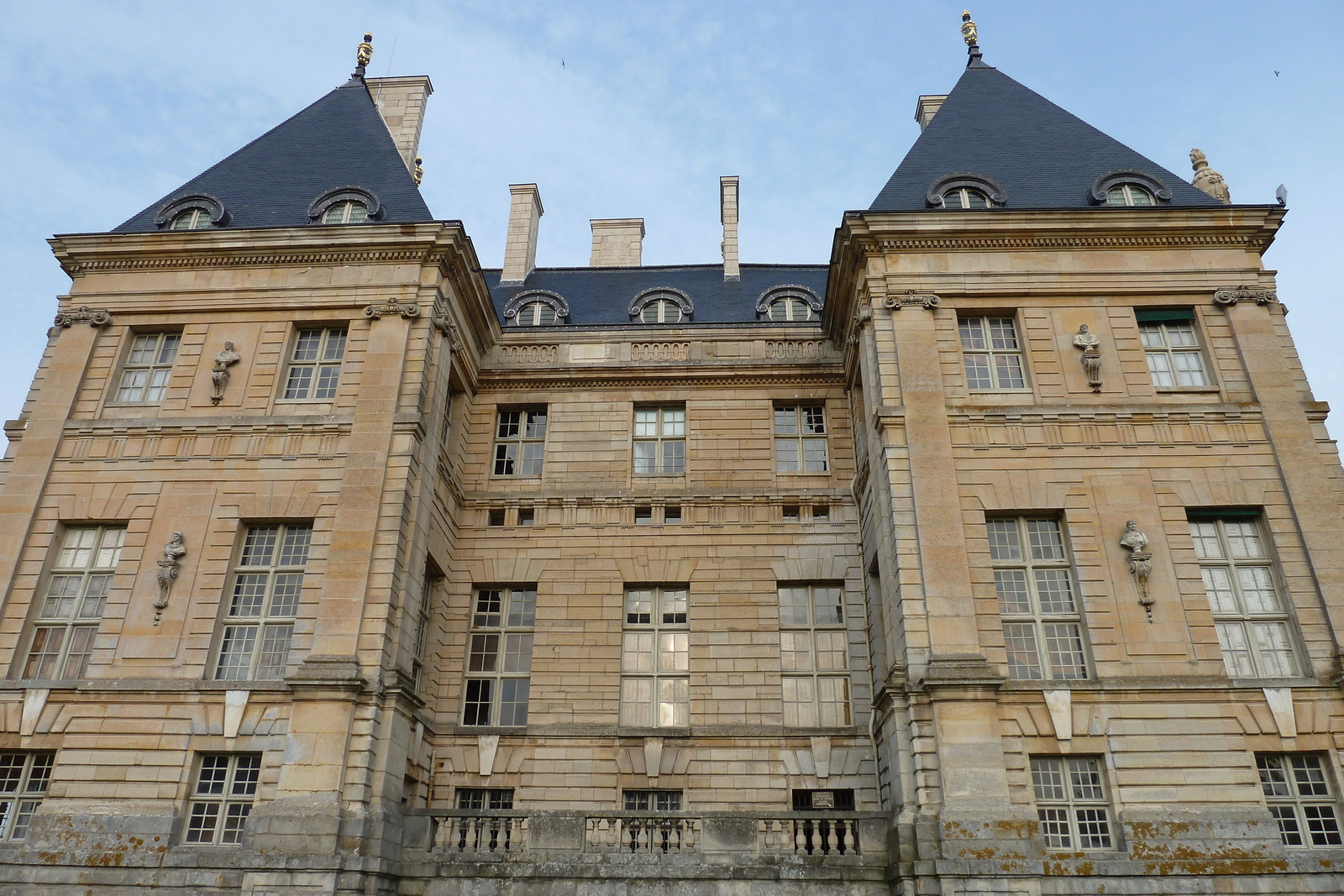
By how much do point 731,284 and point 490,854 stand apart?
14887 millimetres

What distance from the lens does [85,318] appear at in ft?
58.5

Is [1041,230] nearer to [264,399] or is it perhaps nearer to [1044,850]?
[1044,850]

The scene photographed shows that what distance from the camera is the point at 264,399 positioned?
1702cm

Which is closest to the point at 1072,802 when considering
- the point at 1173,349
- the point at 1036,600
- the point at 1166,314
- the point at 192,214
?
the point at 1036,600

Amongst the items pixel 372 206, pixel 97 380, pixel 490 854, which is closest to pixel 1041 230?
pixel 372 206

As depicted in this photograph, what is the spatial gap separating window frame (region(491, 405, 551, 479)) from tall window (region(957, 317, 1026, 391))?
859 cm

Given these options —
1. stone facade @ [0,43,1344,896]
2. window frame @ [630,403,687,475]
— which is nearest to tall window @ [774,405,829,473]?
stone facade @ [0,43,1344,896]

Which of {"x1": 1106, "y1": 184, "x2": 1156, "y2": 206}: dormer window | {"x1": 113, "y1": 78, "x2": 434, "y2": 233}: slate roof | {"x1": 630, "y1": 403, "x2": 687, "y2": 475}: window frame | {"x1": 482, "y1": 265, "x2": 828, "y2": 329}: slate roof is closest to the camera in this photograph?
{"x1": 1106, "y1": 184, "x2": 1156, "y2": 206}: dormer window

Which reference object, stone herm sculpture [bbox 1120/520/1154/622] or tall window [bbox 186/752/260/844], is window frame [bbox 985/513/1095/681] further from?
tall window [bbox 186/752/260/844]

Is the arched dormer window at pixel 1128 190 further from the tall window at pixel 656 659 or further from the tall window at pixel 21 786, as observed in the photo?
the tall window at pixel 21 786

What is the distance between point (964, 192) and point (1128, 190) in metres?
3.09

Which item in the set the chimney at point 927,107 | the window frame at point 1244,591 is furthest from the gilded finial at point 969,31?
the window frame at point 1244,591

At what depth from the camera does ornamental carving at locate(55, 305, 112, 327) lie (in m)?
17.8

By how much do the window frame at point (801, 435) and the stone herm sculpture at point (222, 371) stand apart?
10.6 metres
